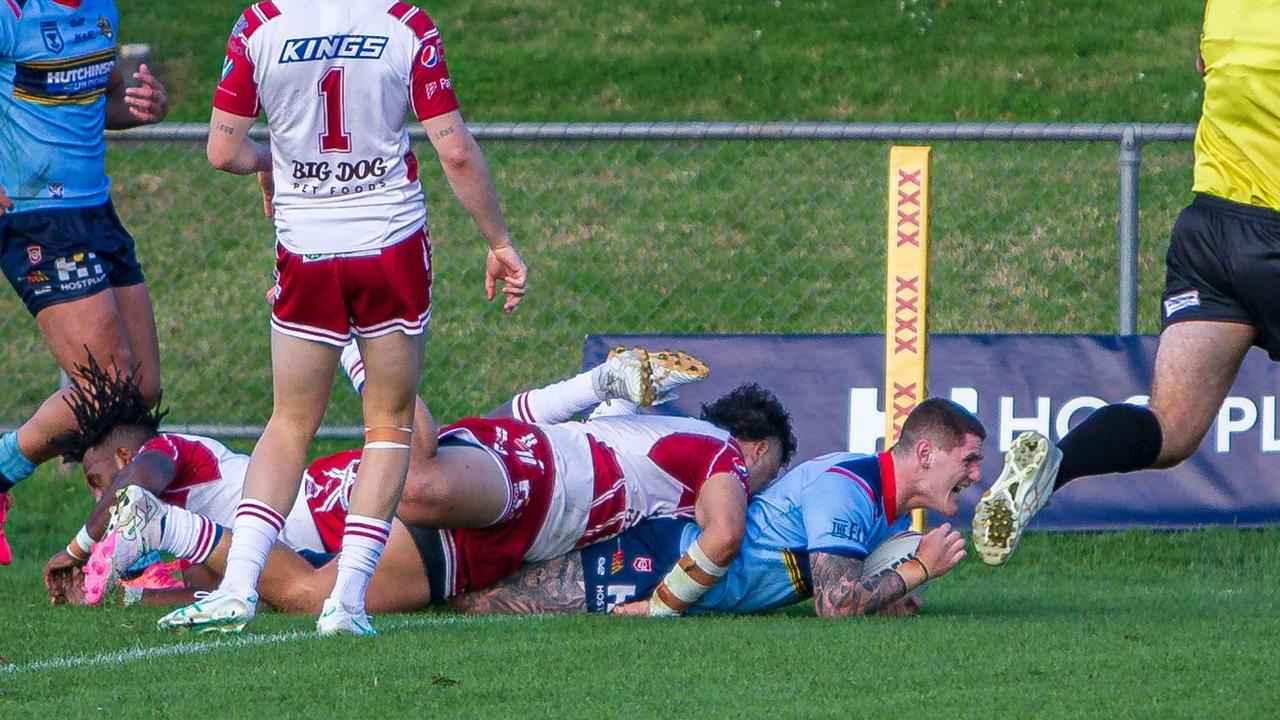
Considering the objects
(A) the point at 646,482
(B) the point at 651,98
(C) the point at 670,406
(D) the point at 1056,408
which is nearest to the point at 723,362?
(C) the point at 670,406

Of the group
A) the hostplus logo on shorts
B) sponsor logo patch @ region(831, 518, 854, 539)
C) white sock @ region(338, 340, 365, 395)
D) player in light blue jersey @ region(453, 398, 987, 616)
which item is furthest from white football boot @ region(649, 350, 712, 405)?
the hostplus logo on shorts

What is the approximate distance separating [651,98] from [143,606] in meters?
10.4

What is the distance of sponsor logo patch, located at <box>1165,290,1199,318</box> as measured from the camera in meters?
4.98

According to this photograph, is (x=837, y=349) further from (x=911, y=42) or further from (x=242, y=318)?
(x=911, y=42)

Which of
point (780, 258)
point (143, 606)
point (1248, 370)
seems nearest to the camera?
point (143, 606)

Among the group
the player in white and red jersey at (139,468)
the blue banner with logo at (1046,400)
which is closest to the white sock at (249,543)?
the player in white and red jersey at (139,468)

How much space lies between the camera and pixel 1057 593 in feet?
22.9

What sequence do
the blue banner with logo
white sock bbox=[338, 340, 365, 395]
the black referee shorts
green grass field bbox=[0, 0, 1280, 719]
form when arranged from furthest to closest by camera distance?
the blue banner with logo → white sock bbox=[338, 340, 365, 395] → the black referee shorts → green grass field bbox=[0, 0, 1280, 719]

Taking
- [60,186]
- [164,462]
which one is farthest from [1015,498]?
[60,186]

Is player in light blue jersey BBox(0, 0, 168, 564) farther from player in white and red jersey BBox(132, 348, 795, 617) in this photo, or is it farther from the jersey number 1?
the jersey number 1

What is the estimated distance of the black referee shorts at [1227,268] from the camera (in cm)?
484

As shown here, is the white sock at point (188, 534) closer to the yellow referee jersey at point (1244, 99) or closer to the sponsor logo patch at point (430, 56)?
the sponsor logo patch at point (430, 56)

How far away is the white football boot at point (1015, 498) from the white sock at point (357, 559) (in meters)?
1.70

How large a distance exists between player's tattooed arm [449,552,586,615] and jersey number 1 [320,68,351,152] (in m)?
1.73
